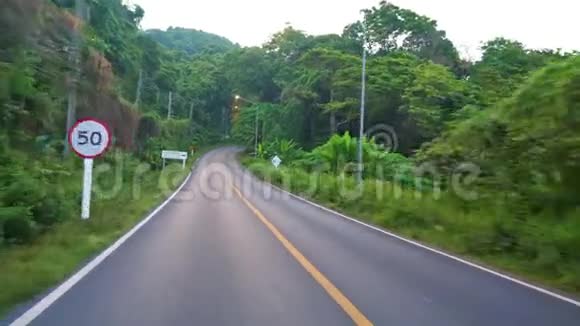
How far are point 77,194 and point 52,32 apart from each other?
9335mm

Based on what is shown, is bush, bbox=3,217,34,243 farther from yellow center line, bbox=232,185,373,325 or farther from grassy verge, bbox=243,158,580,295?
grassy verge, bbox=243,158,580,295

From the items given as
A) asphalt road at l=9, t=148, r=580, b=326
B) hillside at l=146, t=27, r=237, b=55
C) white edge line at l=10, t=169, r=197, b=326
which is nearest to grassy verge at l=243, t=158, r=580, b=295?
asphalt road at l=9, t=148, r=580, b=326

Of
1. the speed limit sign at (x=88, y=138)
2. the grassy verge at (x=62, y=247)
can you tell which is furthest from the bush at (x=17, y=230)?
the speed limit sign at (x=88, y=138)

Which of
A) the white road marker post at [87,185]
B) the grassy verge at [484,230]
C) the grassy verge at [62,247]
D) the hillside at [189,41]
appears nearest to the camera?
the grassy verge at [62,247]

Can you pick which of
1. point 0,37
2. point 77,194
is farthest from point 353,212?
point 0,37

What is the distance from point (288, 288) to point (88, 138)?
7707 mm

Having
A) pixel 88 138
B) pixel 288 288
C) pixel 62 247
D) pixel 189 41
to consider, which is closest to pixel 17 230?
pixel 62 247

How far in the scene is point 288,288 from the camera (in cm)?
827

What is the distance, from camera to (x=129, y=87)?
54875 millimetres

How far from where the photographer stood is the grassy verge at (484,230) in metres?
11.0

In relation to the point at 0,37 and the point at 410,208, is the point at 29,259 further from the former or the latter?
the point at 410,208

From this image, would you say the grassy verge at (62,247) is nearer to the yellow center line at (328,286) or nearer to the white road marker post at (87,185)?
the white road marker post at (87,185)

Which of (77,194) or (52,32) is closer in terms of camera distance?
(52,32)

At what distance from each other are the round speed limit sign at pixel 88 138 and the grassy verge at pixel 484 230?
8.04m
